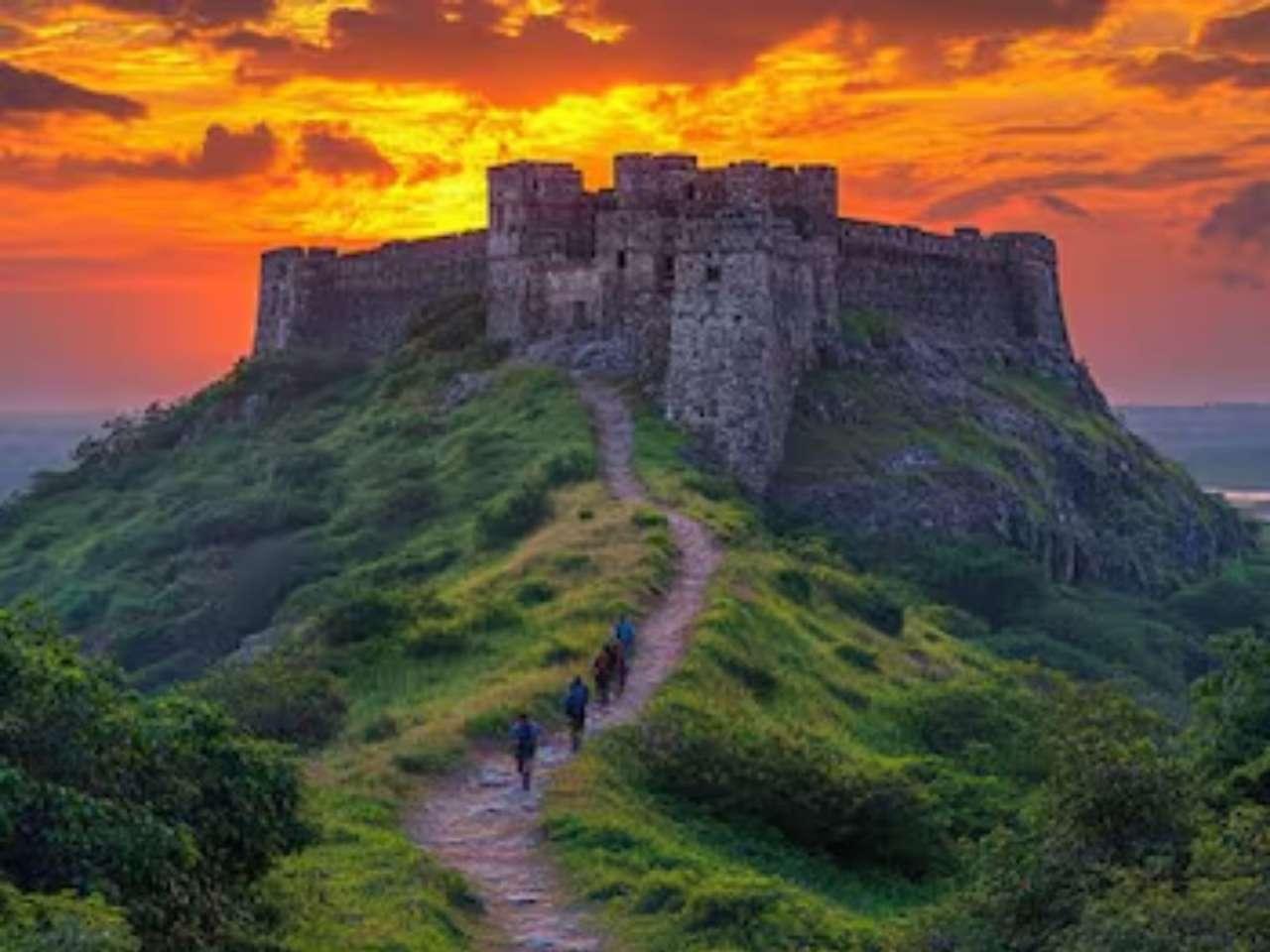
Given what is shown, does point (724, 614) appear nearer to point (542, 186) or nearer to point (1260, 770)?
point (1260, 770)

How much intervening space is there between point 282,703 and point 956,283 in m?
53.3

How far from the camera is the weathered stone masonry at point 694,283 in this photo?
186 feet

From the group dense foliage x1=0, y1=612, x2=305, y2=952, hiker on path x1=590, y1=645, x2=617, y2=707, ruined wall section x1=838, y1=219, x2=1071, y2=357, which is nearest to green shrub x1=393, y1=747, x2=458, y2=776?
hiker on path x1=590, y1=645, x2=617, y2=707

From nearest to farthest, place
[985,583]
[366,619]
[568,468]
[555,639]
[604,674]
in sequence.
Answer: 1. [604,674]
2. [555,639]
3. [366,619]
4. [568,468]
5. [985,583]

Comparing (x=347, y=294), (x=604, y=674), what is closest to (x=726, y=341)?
(x=604, y=674)

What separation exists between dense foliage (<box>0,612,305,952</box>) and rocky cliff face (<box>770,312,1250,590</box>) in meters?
39.2

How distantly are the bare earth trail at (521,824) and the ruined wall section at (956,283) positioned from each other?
36.2m

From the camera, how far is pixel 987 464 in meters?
66.4

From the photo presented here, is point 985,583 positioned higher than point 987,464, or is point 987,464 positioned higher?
point 987,464

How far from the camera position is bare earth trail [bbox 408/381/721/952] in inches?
890

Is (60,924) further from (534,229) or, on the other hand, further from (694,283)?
(534,229)

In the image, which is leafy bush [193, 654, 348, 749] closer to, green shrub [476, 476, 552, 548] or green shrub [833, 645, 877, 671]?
green shrub [833, 645, 877, 671]

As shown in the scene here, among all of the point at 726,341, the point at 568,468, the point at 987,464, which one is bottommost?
the point at 568,468

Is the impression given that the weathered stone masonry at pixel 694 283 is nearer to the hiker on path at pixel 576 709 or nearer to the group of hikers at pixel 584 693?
the group of hikers at pixel 584 693
